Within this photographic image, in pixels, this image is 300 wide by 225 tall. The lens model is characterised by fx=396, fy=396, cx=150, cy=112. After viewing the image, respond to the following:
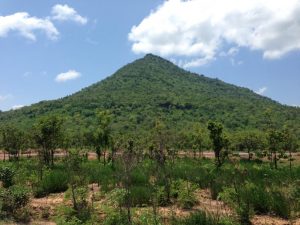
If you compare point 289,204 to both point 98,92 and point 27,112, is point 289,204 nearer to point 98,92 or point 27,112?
point 27,112

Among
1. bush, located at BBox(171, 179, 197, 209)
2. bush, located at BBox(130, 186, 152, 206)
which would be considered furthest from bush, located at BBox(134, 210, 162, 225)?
bush, located at BBox(171, 179, 197, 209)

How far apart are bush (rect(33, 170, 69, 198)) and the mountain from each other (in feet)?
145

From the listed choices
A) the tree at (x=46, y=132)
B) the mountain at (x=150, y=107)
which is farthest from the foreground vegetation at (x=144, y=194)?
the mountain at (x=150, y=107)

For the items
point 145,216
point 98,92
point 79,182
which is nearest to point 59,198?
point 79,182

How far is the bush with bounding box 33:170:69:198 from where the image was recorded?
45.7 ft

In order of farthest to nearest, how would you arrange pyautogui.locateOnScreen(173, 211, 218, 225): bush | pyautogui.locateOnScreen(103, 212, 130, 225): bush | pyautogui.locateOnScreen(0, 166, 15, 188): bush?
pyautogui.locateOnScreen(0, 166, 15, 188): bush → pyautogui.locateOnScreen(103, 212, 130, 225): bush → pyautogui.locateOnScreen(173, 211, 218, 225): bush

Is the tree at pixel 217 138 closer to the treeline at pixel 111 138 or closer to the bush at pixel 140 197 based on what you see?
the treeline at pixel 111 138

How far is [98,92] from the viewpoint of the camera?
327 ft

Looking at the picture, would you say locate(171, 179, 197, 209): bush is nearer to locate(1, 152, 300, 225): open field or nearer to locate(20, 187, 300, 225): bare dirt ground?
locate(1, 152, 300, 225): open field

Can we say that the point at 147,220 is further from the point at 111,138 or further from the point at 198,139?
the point at 198,139

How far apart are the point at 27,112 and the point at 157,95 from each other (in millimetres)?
29160

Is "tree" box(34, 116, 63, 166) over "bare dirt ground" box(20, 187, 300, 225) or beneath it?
over

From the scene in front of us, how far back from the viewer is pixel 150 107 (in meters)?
83.0

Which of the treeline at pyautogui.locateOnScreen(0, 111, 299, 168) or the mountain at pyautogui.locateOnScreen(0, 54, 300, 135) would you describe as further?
the mountain at pyautogui.locateOnScreen(0, 54, 300, 135)
